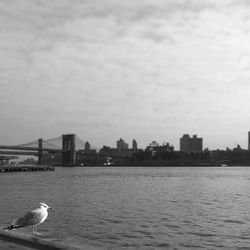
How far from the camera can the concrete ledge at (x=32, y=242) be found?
27.5 ft

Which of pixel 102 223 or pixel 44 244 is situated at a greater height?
pixel 44 244

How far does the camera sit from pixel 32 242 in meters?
8.88

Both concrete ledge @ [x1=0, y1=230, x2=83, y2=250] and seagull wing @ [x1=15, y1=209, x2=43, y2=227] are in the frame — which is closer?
concrete ledge @ [x1=0, y1=230, x2=83, y2=250]

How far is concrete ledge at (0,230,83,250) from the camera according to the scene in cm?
837

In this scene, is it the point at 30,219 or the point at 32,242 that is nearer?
the point at 32,242

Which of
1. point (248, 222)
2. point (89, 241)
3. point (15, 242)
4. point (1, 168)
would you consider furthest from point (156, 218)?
point (1, 168)

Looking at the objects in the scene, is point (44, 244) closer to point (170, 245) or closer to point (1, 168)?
point (170, 245)

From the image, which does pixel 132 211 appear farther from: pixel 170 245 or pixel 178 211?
pixel 170 245

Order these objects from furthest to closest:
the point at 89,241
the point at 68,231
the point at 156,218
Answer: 1. the point at 156,218
2. the point at 68,231
3. the point at 89,241

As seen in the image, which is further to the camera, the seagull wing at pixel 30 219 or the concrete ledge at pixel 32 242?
the seagull wing at pixel 30 219

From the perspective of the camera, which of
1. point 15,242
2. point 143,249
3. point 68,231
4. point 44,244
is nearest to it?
point 44,244

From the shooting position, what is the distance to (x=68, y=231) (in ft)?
68.2

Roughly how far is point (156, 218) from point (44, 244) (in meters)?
17.4

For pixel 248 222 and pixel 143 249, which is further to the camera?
pixel 248 222
